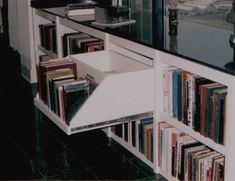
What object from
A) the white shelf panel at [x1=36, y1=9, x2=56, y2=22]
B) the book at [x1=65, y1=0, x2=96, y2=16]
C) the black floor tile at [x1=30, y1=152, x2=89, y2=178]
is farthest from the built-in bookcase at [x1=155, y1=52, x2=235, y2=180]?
the white shelf panel at [x1=36, y1=9, x2=56, y2=22]

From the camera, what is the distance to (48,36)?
4.09 m

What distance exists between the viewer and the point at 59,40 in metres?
3.78

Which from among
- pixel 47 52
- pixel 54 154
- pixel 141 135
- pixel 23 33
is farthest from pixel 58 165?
pixel 23 33

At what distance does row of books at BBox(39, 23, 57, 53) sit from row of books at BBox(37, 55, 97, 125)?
1120 millimetres

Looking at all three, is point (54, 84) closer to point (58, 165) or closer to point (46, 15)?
point (58, 165)

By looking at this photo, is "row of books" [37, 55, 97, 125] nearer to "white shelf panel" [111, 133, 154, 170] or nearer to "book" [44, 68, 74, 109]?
"book" [44, 68, 74, 109]

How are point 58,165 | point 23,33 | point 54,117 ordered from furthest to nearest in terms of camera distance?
1. point 23,33
2. point 58,165
3. point 54,117

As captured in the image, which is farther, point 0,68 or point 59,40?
point 0,68

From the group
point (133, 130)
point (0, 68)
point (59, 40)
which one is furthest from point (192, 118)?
point (0, 68)

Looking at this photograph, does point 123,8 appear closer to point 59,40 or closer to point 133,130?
point 59,40

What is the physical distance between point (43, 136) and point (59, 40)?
802 millimetres

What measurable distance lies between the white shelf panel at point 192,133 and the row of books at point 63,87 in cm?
41

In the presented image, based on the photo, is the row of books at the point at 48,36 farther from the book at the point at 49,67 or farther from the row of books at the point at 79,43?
the book at the point at 49,67

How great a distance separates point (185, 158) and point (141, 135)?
418 mm
